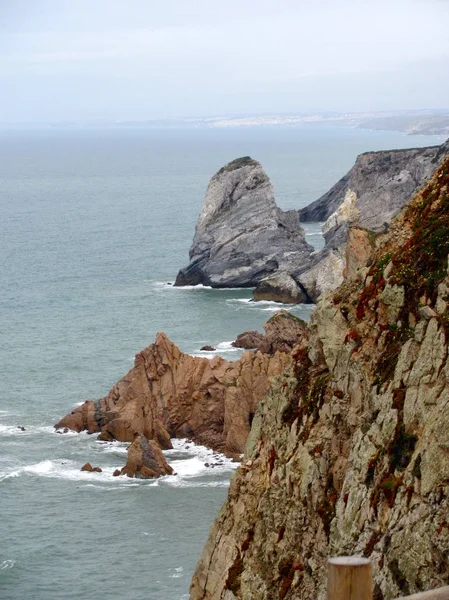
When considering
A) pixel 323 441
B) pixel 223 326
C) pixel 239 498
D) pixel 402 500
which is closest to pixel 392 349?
pixel 323 441

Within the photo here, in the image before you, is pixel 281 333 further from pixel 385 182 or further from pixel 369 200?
pixel 385 182

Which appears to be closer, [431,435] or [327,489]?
[431,435]

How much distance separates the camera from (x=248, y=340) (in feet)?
265

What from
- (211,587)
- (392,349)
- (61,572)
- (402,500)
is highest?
(392,349)

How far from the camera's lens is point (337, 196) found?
15775 centimetres

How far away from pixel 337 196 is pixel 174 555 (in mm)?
115039

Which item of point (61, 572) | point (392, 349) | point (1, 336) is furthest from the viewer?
point (1, 336)

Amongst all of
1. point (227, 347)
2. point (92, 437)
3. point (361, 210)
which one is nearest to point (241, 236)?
point (361, 210)

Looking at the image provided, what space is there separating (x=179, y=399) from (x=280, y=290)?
39.8 m

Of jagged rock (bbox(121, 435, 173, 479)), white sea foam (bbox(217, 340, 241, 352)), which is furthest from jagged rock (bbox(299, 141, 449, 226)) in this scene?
jagged rock (bbox(121, 435, 173, 479))

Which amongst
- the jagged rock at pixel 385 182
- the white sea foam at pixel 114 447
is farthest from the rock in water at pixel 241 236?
the white sea foam at pixel 114 447

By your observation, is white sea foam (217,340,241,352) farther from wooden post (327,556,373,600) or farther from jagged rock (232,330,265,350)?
wooden post (327,556,373,600)

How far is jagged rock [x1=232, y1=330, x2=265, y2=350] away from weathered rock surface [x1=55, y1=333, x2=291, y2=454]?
12946mm

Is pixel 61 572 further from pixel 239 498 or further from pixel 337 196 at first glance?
pixel 337 196
